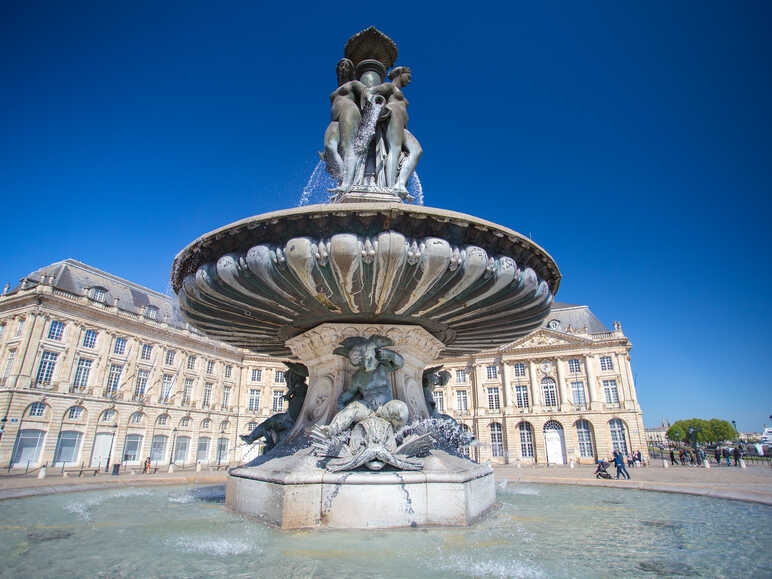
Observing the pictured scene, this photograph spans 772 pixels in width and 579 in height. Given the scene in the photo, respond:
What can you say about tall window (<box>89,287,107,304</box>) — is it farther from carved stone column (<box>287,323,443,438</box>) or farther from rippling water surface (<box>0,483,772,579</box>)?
carved stone column (<box>287,323,443,438</box>)

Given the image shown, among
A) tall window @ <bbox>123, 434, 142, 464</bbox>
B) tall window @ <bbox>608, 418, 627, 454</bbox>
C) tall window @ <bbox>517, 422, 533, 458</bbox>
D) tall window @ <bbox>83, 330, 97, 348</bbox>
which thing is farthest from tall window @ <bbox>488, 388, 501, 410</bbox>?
tall window @ <bbox>83, 330, 97, 348</bbox>

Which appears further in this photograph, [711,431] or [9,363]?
[711,431]

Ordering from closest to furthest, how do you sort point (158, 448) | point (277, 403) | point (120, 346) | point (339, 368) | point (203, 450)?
point (339, 368)
point (120, 346)
point (158, 448)
point (203, 450)
point (277, 403)

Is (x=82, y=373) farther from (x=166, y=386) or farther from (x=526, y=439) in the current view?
(x=526, y=439)

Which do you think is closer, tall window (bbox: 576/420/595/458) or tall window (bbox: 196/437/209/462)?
tall window (bbox: 196/437/209/462)

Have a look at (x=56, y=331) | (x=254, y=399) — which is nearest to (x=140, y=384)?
(x=56, y=331)

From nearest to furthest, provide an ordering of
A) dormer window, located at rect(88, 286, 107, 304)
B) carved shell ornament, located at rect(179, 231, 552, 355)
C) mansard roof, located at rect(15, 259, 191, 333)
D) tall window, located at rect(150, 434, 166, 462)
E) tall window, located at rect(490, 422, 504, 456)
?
carved shell ornament, located at rect(179, 231, 552, 355) → mansard roof, located at rect(15, 259, 191, 333) → dormer window, located at rect(88, 286, 107, 304) → tall window, located at rect(150, 434, 166, 462) → tall window, located at rect(490, 422, 504, 456)

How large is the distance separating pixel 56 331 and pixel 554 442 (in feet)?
145

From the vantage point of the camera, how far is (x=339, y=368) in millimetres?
5391

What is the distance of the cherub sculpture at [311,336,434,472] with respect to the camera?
160 inches

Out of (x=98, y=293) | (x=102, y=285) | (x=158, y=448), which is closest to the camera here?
(x=98, y=293)

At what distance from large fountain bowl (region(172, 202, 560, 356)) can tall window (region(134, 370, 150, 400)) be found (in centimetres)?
3645

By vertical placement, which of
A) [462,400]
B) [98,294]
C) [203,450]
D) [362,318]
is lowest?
[203,450]

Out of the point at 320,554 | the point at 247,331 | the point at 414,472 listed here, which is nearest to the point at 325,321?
the point at 247,331
